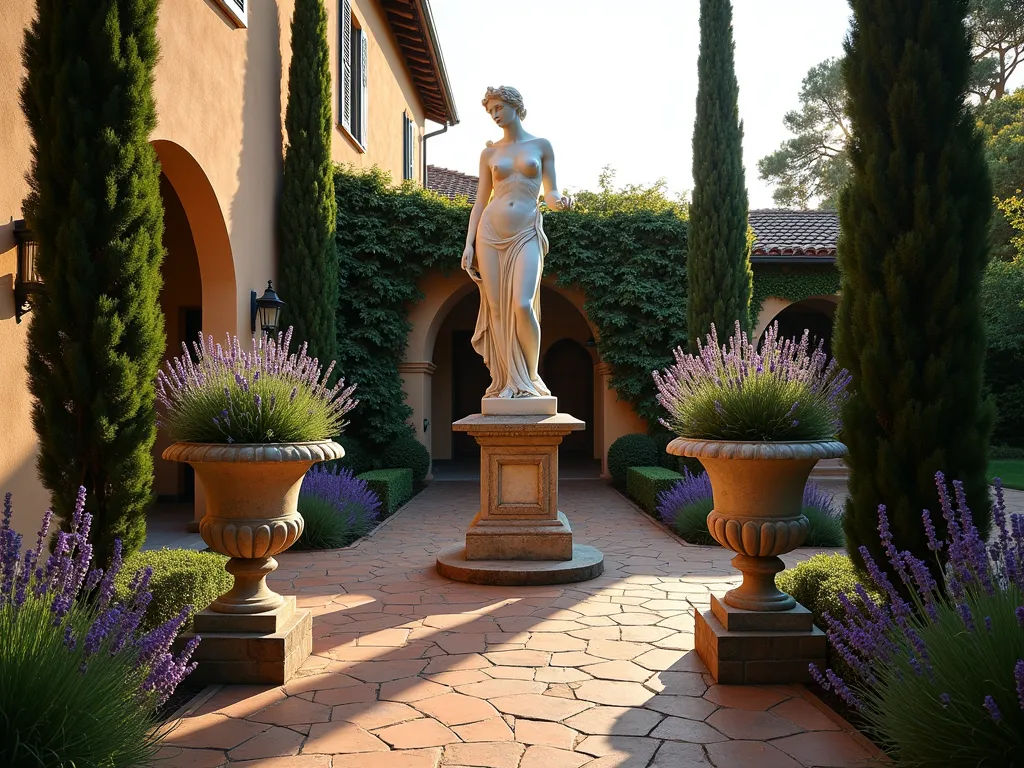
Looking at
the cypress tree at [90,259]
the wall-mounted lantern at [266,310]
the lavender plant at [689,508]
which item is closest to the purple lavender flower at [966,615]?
the cypress tree at [90,259]

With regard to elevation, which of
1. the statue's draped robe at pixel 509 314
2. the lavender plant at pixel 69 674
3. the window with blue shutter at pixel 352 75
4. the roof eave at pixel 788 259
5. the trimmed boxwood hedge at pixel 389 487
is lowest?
the trimmed boxwood hedge at pixel 389 487

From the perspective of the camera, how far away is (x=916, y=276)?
338cm

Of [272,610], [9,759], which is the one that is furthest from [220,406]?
[9,759]

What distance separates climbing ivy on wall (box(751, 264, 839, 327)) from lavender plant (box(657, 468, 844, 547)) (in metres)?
6.54

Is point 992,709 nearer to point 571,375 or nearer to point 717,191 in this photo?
point 717,191

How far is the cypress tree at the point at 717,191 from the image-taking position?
10.5m

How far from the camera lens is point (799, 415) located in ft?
12.3

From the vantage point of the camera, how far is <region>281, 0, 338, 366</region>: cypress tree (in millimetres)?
9562

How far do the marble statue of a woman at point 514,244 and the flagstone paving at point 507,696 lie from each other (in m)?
1.89

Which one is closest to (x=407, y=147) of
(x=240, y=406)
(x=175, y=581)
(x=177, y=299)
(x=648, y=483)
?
(x=177, y=299)

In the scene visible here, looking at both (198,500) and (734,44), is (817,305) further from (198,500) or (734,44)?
(198,500)

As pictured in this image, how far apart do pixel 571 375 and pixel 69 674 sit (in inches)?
621

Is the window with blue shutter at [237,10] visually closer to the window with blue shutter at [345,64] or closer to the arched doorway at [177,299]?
the arched doorway at [177,299]

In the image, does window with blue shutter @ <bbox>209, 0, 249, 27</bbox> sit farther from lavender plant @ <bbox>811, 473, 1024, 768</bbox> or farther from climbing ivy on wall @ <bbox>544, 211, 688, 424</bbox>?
lavender plant @ <bbox>811, 473, 1024, 768</bbox>
